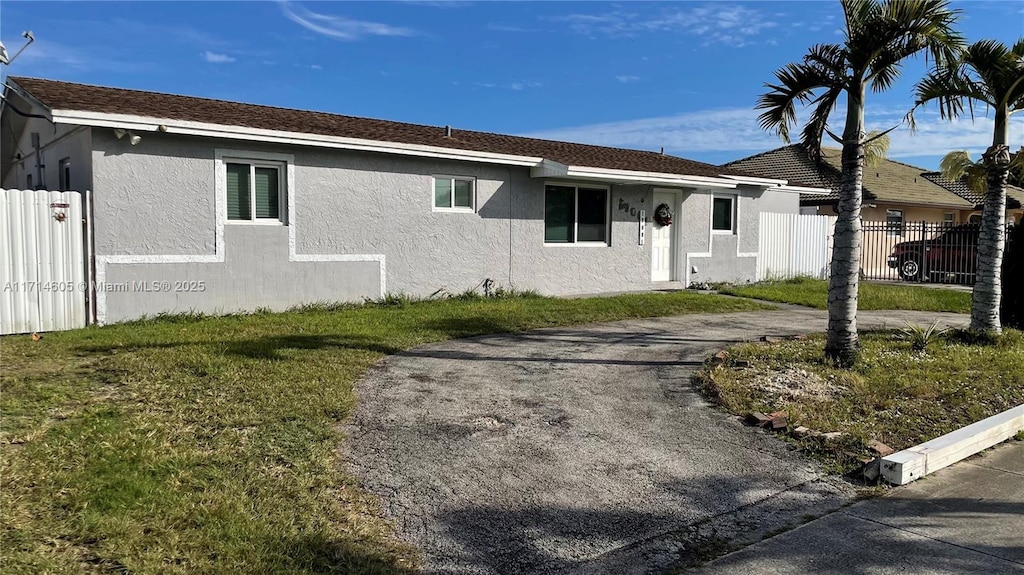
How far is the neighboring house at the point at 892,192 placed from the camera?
2598 centimetres

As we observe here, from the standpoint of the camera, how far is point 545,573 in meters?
3.52

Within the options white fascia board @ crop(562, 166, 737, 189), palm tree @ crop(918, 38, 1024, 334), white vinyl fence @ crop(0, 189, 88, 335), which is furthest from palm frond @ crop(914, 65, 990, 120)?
white vinyl fence @ crop(0, 189, 88, 335)

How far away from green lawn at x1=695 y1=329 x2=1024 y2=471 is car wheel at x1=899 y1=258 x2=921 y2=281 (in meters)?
13.2

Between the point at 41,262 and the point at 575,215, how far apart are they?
9.45m

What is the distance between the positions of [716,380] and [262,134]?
7489 mm

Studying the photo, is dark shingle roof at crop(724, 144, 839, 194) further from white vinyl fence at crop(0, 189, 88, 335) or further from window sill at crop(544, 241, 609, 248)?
white vinyl fence at crop(0, 189, 88, 335)

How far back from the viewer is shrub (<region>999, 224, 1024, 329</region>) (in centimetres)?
1086

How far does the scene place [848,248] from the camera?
755 centimetres

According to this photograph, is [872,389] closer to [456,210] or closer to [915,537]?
[915,537]

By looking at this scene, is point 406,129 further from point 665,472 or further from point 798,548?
point 798,548

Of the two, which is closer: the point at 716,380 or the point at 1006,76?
the point at 716,380

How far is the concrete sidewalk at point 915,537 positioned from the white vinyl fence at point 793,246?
1440cm

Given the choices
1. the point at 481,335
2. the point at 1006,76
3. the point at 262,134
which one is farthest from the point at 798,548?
the point at 262,134

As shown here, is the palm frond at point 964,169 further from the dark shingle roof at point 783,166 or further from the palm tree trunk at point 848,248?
the dark shingle roof at point 783,166
